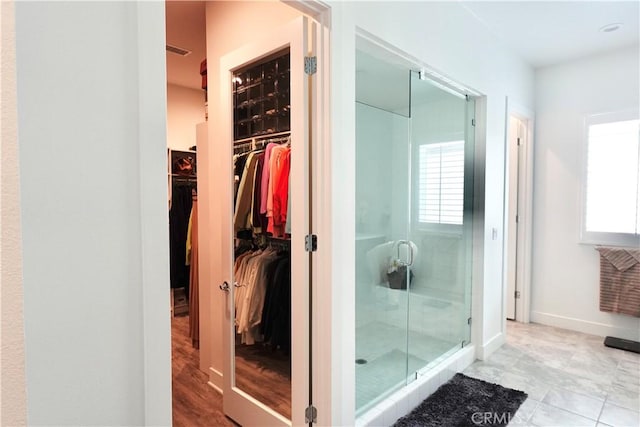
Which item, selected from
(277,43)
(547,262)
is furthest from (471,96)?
(547,262)

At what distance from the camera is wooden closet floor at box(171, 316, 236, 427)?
7.62 ft

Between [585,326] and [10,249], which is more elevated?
[10,249]

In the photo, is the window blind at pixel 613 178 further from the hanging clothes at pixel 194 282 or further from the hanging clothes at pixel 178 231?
the hanging clothes at pixel 178 231

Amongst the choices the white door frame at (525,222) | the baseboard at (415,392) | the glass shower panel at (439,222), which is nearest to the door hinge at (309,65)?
the glass shower panel at (439,222)

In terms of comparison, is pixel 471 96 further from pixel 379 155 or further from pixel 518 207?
pixel 518 207

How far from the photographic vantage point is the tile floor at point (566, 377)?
7.69 feet

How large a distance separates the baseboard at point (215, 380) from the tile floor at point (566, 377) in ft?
6.28

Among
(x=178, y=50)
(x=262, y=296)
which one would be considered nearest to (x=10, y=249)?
(x=262, y=296)

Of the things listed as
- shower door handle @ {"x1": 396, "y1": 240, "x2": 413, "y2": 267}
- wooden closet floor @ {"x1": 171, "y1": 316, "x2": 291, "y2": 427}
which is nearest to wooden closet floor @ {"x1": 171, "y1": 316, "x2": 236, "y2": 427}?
wooden closet floor @ {"x1": 171, "y1": 316, "x2": 291, "y2": 427}

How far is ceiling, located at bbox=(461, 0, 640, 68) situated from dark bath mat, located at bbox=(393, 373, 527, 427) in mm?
2770

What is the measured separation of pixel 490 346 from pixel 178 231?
11.7ft

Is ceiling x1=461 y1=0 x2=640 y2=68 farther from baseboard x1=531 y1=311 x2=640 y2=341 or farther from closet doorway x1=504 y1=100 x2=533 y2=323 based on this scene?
baseboard x1=531 y1=311 x2=640 y2=341

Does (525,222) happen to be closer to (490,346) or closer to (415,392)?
(490,346)

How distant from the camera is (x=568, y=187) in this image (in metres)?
3.84
